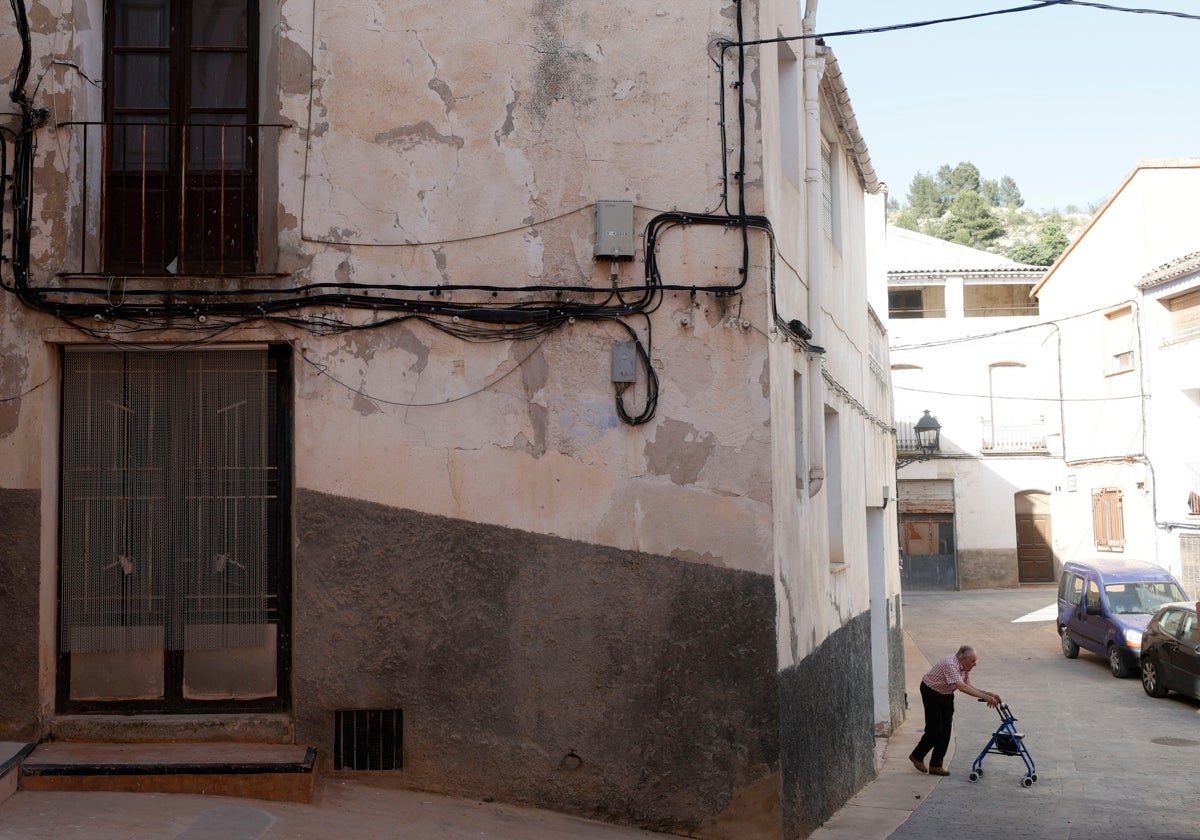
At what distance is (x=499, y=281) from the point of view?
8383mm

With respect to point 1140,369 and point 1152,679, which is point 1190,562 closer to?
point 1140,369

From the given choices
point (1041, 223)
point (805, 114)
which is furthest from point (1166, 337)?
point (1041, 223)

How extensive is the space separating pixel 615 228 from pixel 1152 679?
1368 cm

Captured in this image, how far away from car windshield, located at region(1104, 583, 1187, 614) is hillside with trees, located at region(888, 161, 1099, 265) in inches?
2049

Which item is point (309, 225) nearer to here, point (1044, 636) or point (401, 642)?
point (401, 642)

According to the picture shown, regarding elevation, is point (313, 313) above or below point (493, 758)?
above

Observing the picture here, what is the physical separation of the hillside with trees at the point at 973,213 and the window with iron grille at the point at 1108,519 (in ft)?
132

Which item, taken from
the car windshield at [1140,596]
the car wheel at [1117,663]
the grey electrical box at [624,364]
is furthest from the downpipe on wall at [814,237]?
the car windshield at [1140,596]

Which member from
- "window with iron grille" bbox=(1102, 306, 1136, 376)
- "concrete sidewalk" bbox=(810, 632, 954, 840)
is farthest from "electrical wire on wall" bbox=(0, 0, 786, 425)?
"window with iron grille" bbox=(1102, 306, 1136, 376)

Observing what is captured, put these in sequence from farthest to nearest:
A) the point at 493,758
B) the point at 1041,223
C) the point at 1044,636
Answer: the point at 1041,223, the point at 1044,636, the point at 493,758

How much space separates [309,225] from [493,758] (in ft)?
12.3

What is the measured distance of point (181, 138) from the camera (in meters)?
8.68

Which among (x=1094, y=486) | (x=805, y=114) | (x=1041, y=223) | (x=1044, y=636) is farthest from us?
(x=1041, y=223)

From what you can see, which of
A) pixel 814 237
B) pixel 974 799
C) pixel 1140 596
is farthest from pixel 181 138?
pixel 1140 596
